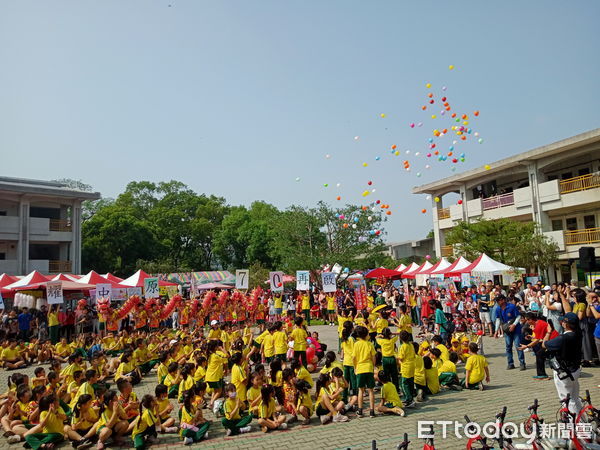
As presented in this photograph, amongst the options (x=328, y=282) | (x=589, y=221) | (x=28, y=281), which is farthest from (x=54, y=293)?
(x=589, y=221)

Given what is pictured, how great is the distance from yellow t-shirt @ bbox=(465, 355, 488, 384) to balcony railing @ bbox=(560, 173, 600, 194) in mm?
19556

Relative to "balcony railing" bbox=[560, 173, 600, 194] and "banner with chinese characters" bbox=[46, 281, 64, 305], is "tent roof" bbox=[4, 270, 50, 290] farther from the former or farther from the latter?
"balcony railing" bbox=[560, 173, 600, 194]

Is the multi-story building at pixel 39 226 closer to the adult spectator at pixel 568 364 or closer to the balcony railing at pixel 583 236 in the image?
the balcony railing at pixel 583 236

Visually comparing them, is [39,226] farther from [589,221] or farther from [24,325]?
[589,221]

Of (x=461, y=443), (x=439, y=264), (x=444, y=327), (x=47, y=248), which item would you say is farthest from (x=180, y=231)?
(x=461, y=443)

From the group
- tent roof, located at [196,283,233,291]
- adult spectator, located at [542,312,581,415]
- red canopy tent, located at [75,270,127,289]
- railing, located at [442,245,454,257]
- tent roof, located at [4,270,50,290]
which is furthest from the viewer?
railing, located at [442,245,454,257]

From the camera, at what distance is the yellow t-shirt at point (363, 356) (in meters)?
7.72

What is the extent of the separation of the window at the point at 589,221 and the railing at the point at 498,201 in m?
3.93

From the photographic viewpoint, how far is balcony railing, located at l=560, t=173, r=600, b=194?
79.2 feet

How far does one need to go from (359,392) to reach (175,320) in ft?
48.2

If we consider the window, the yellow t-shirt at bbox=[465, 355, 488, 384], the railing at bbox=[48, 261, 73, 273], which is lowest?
the yellow t-shirt at bbox=[465, 355, 488, 384]

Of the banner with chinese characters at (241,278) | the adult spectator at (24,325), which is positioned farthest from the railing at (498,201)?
the adult spectator at (24,325)

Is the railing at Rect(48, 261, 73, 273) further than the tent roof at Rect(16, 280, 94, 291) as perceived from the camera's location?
Yes

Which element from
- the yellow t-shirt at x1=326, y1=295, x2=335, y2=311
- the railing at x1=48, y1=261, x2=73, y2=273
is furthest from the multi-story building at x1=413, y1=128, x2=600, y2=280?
the railing at x1=48, y1=261, x2=73, y2=273
